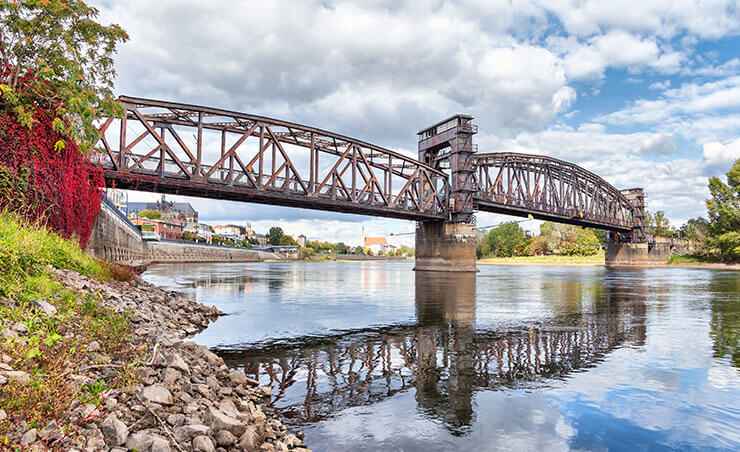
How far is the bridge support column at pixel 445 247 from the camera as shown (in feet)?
213

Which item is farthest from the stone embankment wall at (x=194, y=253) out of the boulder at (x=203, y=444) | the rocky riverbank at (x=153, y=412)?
the boulder at (x=203, y=444)

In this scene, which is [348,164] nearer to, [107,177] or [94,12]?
[107,177]

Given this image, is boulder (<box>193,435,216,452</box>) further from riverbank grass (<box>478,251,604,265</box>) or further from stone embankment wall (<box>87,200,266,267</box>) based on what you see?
riverbank grass (<box>478,251,604,265</box>)

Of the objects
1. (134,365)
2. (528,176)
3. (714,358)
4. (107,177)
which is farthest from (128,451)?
(528,176)

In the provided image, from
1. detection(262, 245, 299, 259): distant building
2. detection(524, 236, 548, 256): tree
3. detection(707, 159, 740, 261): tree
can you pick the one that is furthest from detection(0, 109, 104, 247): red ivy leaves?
detection(262, 245, 299, 259): distant building

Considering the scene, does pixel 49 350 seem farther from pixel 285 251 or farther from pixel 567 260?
pixel 285 251

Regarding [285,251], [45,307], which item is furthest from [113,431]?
[285,251]

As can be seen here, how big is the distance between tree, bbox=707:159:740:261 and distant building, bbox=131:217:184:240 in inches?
A: 5469

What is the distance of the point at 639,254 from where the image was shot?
113m

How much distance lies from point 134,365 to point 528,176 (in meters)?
92.4

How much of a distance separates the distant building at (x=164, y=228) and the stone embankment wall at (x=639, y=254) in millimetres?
131248

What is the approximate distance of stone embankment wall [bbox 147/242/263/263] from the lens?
9581 centimetres

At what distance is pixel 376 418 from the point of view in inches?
270

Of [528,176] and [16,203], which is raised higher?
[528,176]
